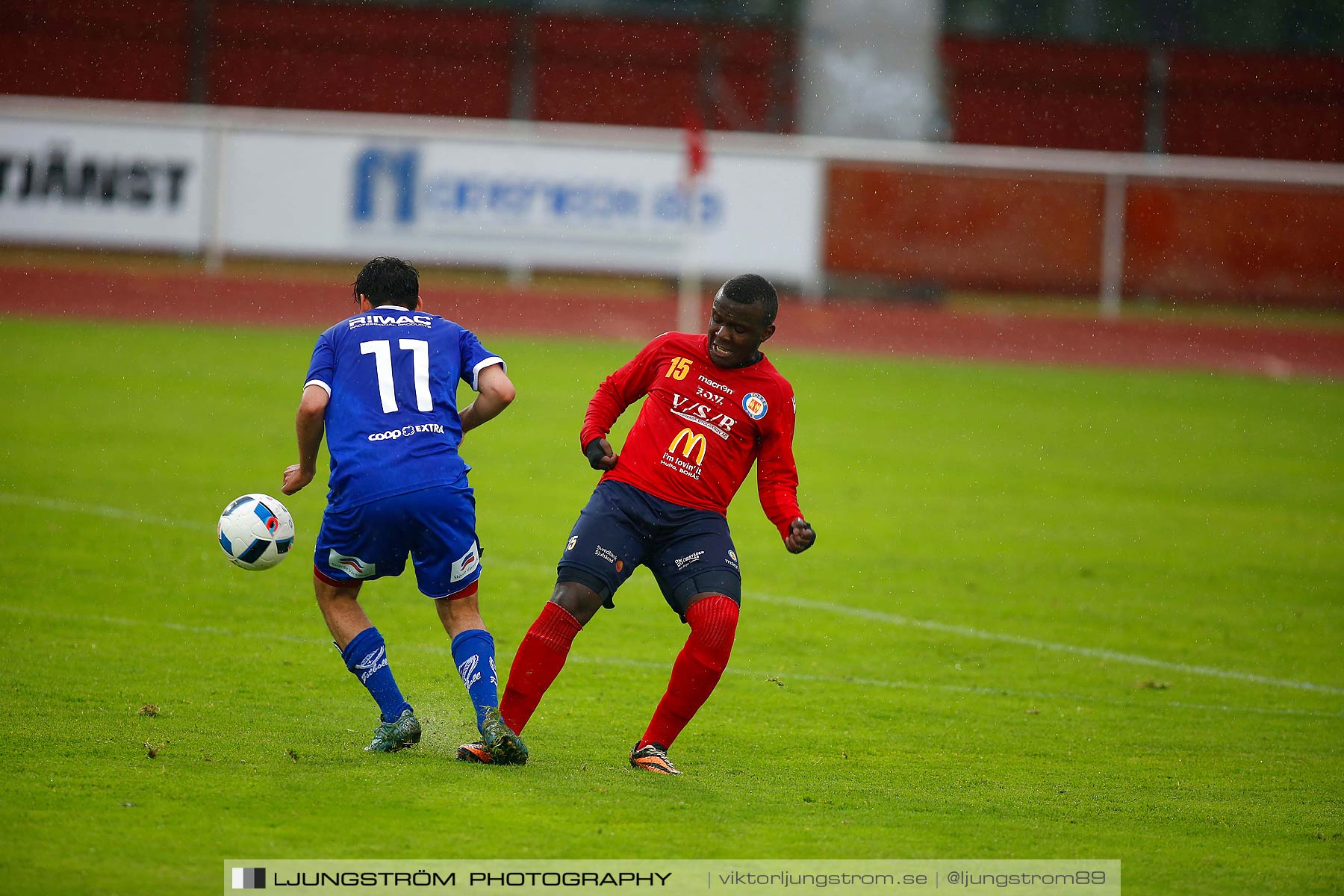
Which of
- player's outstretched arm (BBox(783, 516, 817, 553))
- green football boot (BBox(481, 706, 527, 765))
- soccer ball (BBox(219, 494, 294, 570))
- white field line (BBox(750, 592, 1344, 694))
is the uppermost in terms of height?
player's outstretched arm (BBox(783, 516, 817, 553))

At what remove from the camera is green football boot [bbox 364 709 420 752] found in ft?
19.1

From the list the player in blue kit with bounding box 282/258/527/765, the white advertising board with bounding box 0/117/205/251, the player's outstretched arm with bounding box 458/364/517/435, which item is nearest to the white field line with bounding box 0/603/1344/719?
the player in blue kit with bounding box 282/258/527/765

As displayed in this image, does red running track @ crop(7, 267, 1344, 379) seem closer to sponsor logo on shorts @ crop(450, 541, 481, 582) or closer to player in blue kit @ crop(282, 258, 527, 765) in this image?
A: player in blue kit @ crop(282, 258, 527, 765)

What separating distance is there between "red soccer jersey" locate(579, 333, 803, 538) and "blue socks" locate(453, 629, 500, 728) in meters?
0.85

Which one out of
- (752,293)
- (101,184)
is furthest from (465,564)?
(101,184)

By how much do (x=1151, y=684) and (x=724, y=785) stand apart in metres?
3.29

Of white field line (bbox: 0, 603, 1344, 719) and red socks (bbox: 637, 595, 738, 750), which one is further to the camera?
white field line (bbox: 0, 603, 1344, 719)

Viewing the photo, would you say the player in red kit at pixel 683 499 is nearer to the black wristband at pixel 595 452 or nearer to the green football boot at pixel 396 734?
the black wristband at pixel 595 452

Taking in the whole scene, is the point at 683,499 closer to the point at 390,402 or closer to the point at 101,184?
the point at 390,402

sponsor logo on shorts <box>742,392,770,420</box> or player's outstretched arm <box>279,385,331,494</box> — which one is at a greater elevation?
sponsor logo on shorts <box>742,392,770,420</box>

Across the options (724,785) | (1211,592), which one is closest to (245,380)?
(1211,592)

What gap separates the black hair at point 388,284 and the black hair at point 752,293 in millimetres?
1271

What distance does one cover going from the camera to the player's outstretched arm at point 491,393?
5809mm

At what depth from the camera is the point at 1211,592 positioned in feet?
34.1
